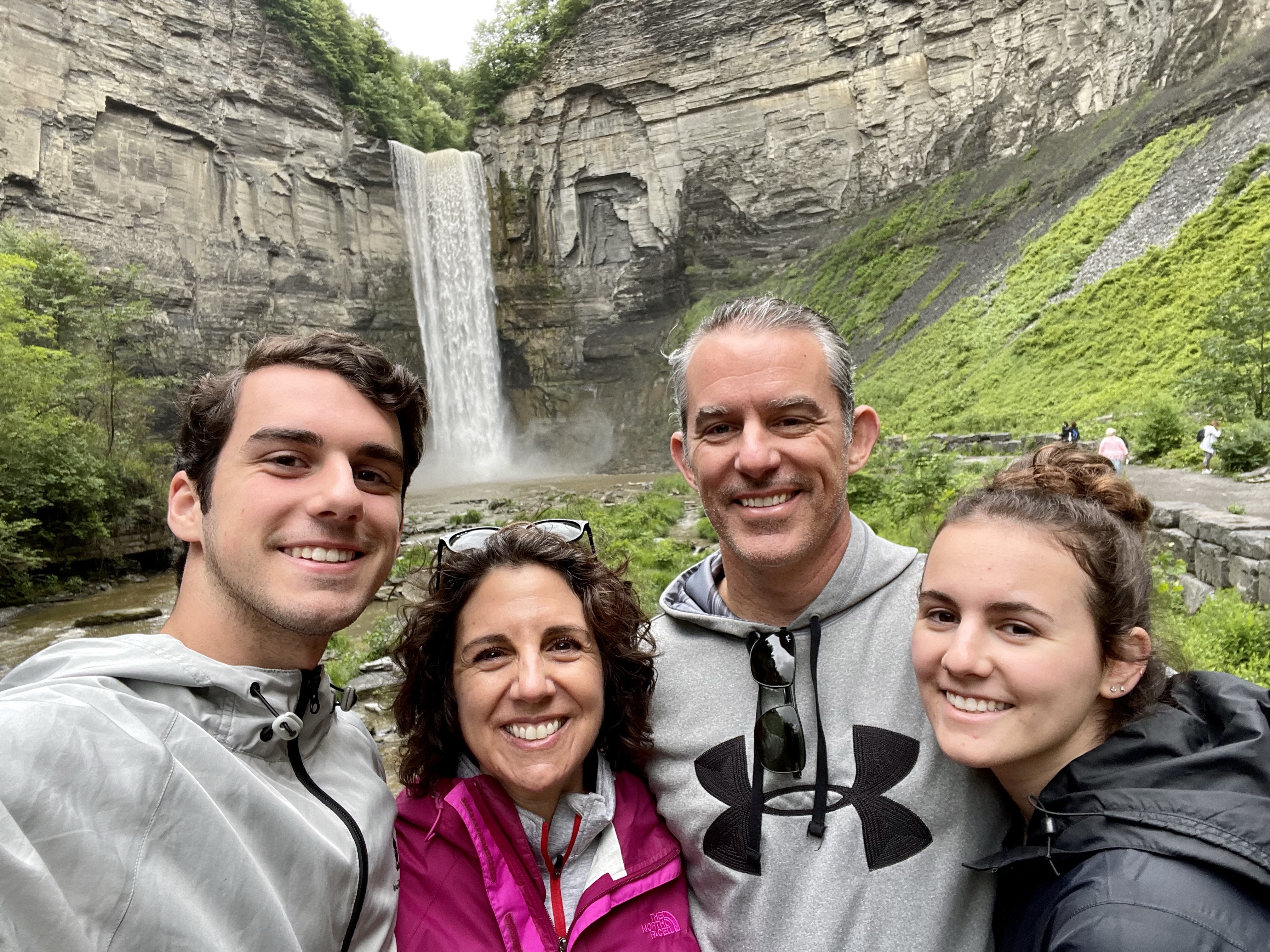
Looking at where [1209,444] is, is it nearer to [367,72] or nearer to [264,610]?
[264,610]

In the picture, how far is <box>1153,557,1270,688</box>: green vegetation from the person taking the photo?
477cm

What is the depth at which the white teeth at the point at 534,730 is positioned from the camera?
2027 mm

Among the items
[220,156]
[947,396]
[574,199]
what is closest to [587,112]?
[574,199]

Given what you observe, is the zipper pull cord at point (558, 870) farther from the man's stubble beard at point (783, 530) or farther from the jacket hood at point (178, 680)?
the man's stubble beard at point (783, 530)

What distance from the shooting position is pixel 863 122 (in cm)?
3638

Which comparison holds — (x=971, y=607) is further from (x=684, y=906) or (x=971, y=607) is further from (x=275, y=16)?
(x=275, y=16)

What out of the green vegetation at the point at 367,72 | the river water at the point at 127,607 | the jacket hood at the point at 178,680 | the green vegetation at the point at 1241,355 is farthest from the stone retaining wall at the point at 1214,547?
the green vegetation at the point at 367,72

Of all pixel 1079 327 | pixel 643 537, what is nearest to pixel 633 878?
pixel 643 537

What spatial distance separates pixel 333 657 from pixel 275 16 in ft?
A: 126

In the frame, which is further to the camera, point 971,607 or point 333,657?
point 333,657

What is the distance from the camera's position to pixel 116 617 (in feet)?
40.7

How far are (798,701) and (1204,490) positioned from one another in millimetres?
10623

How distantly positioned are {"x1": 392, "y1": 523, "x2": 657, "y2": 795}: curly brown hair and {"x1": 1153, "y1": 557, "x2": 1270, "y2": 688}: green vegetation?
4007mm

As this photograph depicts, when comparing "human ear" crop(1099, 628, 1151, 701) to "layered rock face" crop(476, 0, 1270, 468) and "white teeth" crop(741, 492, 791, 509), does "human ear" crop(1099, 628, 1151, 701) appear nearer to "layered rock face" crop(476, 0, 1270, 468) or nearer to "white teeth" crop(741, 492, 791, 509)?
"white teeth" crop(741, 492, 791, 509)
